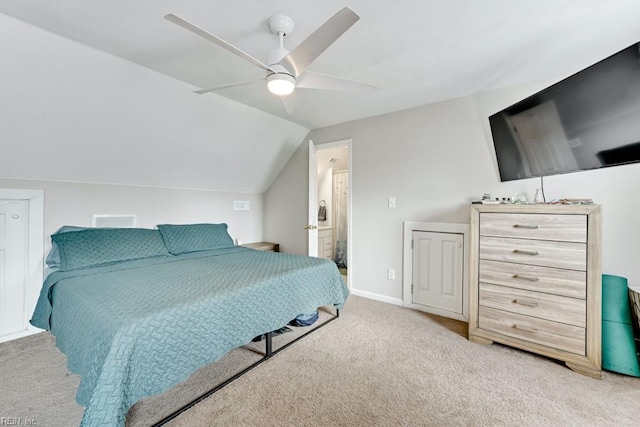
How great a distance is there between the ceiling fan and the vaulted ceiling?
199mm

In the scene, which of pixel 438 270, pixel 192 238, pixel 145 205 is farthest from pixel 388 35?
pixel 145 205

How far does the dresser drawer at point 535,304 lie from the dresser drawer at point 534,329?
38 mm

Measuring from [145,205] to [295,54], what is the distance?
2702 millimetres

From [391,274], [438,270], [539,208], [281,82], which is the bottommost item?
[391,274]

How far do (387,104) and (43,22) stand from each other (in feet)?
9.24

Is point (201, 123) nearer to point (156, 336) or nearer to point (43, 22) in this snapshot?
point (43, 22)

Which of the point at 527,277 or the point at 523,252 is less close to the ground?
the point at 523,252

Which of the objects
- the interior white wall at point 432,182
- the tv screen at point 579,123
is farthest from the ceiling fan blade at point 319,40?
the interior white wall at point 432,182

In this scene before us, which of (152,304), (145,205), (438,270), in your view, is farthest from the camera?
(145,205)

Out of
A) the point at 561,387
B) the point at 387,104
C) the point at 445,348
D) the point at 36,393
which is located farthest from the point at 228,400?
the point at 387,104

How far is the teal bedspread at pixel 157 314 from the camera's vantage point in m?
1.22

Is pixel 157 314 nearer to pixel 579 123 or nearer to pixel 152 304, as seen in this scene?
pixel 152 304

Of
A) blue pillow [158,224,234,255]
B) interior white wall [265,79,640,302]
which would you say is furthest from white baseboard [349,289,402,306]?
blue pillow [158,224,234,255]

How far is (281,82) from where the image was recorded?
63.2 inches
